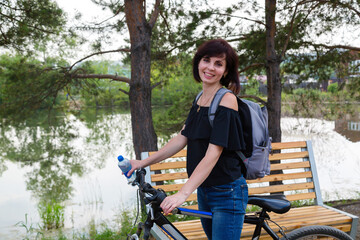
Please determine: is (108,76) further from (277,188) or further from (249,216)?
(249,216)

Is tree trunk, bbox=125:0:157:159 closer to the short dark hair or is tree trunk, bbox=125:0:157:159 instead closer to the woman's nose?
the short dark hair

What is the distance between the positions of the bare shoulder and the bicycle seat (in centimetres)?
64

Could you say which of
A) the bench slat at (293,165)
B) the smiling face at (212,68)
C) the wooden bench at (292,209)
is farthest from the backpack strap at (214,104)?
the bench slat at (293,165)

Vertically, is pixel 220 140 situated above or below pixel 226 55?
below

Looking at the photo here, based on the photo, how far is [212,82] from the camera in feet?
6.20

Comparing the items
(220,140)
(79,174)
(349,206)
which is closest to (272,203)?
(220,140)

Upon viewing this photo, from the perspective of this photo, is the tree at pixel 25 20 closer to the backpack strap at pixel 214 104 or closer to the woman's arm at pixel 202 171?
the backpack strap at pixel 214 104

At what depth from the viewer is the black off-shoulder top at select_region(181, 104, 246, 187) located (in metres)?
1.72

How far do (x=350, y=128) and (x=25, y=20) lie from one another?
1618 centimetres

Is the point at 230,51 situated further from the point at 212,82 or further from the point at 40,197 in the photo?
the point at 40,197

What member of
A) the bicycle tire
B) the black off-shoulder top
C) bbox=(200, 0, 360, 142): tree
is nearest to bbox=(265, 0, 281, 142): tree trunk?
bbox=(200, 0, 360, 142): tree

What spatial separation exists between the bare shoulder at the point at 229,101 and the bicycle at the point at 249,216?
Answer: 20.4 inches

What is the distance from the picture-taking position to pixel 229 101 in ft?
5.81

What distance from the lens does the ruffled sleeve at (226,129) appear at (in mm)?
1704
